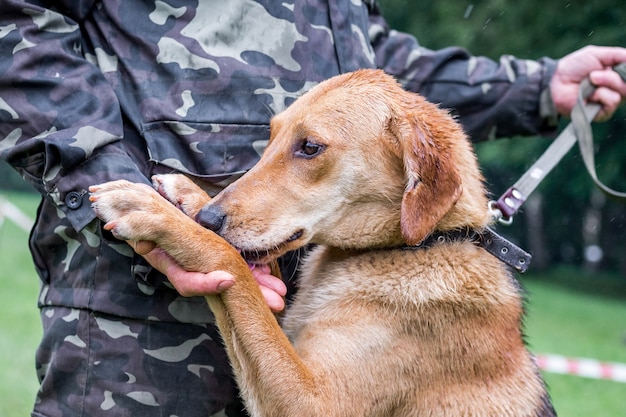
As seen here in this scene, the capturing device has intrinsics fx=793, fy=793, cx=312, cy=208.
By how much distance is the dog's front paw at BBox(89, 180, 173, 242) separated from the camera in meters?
2.60

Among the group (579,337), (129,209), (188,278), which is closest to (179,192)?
(129,209)

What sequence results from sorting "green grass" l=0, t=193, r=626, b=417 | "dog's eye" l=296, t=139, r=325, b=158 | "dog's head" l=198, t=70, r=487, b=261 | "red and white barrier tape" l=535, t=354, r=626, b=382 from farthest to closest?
1. "red and white barrier tape" l=535, t=354, r=626, b=382
2. "green grass" l=0, t=193, r=626, b=417
3. "dog's eye" l=296, t=139, r=325, b=158
4. "dog's head" l=198, t=70, r=487, b=261

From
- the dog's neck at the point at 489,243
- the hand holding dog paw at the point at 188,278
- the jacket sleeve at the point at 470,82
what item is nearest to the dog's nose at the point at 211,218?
the hand holding dog paw at the point at 188,278

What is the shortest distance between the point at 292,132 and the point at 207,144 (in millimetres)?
351

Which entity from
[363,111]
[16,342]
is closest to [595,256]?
[16,342]

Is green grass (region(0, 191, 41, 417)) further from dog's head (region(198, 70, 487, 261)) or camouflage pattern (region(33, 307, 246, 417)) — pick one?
dog's head (region(198, 70, 487, 261))

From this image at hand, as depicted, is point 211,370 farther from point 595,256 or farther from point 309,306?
point 595,256

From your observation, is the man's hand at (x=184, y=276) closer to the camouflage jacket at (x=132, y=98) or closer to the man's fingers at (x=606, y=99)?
the camouflage jacket at (x=132, y=98)

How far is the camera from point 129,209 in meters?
2.67

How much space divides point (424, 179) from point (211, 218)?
0.84 meters

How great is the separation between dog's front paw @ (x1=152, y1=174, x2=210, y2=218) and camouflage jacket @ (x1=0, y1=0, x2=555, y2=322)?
78mm

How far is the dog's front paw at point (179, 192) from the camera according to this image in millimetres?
2963

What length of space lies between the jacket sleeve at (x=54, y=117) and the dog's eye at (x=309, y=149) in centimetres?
68

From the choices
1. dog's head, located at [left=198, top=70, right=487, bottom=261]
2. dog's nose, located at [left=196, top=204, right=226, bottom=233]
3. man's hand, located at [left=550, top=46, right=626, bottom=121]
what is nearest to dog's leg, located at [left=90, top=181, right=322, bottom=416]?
dog's nose, located at [left=196, top=204, right=226, bottom=233]
